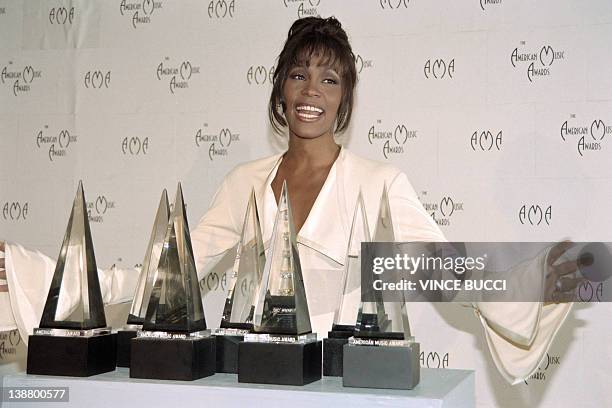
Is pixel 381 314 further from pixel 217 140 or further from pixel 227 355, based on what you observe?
pixel 217 140

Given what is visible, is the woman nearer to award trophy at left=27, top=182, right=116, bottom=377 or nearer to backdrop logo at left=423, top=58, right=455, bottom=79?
award trophy at left=27, top=182, right=116, bottom=377

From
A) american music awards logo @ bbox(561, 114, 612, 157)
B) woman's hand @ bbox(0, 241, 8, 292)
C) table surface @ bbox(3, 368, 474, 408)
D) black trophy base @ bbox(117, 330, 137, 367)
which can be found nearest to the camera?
table surface @ bbox(3, 368, 474, 408)

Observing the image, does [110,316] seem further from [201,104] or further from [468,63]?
[468,63]

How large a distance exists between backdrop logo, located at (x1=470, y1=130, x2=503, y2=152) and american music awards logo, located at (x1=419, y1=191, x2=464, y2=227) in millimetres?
204

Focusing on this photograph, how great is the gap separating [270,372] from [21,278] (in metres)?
0.57

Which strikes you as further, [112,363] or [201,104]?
[201,104]

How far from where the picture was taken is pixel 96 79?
3293mm

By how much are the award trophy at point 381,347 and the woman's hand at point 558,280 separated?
1.47ft

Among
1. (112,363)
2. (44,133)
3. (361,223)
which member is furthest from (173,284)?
(44,133)

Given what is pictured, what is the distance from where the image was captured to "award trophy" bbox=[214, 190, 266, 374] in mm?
1124

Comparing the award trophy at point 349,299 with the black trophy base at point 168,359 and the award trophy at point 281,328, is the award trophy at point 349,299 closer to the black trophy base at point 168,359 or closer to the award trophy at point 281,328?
the award trophy at point 281,328

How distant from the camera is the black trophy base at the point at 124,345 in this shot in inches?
45.6

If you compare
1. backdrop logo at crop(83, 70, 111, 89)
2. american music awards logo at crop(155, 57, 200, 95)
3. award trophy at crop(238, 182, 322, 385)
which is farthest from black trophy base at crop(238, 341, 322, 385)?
backdrop logo at crop(83, 70, 111, 89)

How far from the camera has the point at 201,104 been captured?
317 cm
